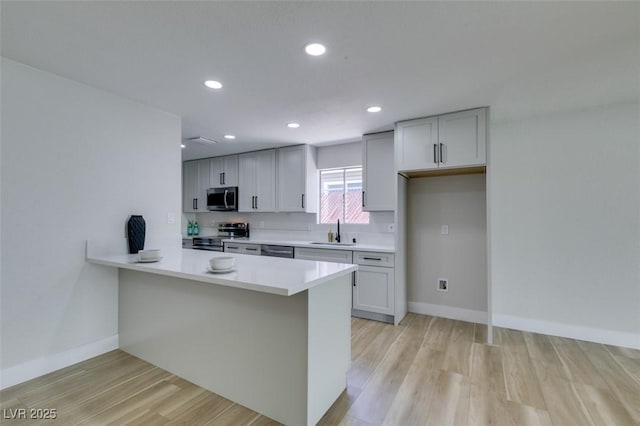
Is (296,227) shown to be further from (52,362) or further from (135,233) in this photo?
(52,362)

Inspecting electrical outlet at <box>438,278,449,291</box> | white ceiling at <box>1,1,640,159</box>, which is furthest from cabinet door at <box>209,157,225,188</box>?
electrical outlet at <box>438,278,449,291</box>

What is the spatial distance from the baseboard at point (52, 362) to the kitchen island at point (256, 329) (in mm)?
490

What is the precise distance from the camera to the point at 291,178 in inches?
180

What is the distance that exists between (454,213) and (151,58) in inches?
137

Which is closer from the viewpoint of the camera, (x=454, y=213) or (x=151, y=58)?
(x=151, y=58)

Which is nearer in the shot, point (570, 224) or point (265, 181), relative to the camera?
point (570, 224)

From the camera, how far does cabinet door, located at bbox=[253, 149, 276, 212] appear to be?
15.6 feet

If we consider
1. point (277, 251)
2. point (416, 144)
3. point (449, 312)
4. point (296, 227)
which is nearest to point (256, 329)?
point (277, 251)

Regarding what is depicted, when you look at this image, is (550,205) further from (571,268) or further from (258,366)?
(258,366)

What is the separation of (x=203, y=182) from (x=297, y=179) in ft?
7.10

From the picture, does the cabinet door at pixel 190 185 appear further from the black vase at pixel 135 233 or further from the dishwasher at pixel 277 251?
the black vase at pixel 135 233

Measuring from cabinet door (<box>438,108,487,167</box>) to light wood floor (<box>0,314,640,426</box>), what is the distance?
189 centimetres

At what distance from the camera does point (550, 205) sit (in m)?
3.12

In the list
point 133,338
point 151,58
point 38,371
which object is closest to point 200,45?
point 151,58
